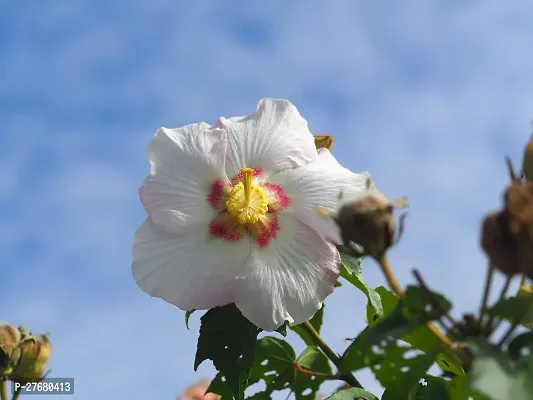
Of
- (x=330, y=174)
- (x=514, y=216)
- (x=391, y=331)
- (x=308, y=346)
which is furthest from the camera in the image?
(x=308, y=346)

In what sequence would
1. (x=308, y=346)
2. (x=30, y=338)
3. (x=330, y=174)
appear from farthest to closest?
(x=308, y=346) → (x=30, y=338) → (x=330, y=174)

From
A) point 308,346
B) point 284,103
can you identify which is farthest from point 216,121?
point 308,346

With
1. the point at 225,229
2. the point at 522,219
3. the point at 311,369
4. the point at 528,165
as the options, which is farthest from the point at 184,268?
the point at 522,219

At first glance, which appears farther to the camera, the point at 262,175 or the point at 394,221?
the point at 262,175

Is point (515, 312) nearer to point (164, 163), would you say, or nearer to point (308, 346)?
point (164, 163)

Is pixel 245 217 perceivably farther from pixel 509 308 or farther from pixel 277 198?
pixel 509 308

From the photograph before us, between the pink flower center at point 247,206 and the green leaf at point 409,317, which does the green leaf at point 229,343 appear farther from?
the green leaf at point 409,317

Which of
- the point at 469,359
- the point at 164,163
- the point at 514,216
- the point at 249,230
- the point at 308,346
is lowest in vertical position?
the point at 469,359
